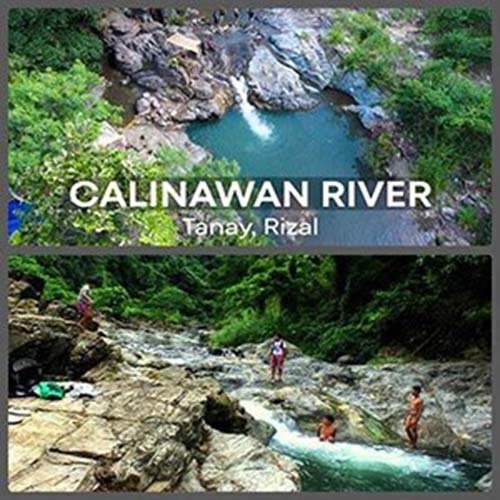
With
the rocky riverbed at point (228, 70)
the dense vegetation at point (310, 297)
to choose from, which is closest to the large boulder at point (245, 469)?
the dense vegetation at point (310, 297)

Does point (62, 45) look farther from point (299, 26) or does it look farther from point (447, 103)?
point (447, 103)

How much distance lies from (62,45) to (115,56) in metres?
0.42

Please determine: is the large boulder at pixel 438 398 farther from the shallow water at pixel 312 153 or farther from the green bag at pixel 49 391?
the green bag at pixel 49 391

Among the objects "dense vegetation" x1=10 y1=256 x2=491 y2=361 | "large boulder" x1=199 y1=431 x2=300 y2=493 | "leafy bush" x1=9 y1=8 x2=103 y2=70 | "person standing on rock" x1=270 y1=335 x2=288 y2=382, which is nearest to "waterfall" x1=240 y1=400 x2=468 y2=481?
"large boulder" x1=199 y1=431 x2=300 y2=493

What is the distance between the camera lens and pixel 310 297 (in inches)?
377

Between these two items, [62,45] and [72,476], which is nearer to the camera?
[72,476]

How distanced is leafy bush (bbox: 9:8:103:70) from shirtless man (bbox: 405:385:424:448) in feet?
11.6

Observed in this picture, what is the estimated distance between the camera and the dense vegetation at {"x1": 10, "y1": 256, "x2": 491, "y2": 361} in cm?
902

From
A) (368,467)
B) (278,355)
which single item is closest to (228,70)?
(278,355)

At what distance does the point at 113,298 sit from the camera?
30.3 ft

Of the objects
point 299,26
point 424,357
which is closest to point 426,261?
point 424,357

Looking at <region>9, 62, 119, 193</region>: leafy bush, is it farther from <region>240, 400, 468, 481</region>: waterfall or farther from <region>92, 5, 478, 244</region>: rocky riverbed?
<region>240, 400, 468, 481</region>: waterfall

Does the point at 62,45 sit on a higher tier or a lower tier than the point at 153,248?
higher

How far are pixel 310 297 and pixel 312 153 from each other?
4.07ft
